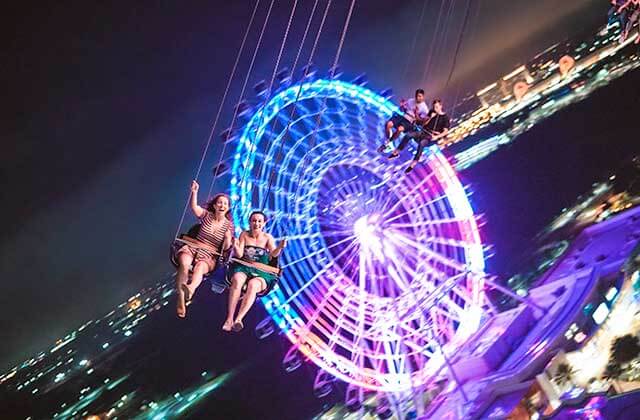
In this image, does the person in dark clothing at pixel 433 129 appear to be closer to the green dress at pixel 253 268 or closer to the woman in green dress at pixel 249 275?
the woman in green dress at pixel 249 275

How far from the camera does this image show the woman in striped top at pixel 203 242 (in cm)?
720

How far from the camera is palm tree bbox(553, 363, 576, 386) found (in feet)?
53.0

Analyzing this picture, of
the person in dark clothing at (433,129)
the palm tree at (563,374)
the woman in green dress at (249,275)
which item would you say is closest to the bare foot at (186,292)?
the woman in green dress at (249,275)

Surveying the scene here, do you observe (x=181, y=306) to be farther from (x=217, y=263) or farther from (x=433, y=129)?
(x=433, y=129)

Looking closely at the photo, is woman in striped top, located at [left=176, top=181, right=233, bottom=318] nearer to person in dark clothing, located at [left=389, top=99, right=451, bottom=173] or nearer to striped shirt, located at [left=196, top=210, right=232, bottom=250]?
striped shirt, located at [left=196, top=210, right=232, bottom=250]

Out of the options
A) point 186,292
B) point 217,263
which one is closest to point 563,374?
point 217,263

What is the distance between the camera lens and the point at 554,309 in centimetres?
2022

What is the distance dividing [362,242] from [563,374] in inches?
319

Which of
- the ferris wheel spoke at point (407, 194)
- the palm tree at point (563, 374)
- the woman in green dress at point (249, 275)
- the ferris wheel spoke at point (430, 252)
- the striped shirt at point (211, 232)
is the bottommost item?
the palm tree at point (563, 374)

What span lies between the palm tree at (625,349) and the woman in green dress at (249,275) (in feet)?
38.7

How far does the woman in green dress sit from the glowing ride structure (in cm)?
406

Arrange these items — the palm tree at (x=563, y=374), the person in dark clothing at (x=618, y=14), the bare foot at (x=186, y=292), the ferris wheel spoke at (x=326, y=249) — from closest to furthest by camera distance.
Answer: the bare foot at (x=186, y=292) < the person in dark clothing at (x=618, y=14) < the ferris wheel spoke at (x=326, y=249) < the palm tree at (x=563, y=374)

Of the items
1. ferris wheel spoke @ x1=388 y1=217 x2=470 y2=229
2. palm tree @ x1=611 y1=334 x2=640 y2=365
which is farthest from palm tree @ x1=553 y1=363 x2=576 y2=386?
ferris wheel spoke @ x1=388 y1=217 x2=470 y2=229

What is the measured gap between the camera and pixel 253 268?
7.54 meters
